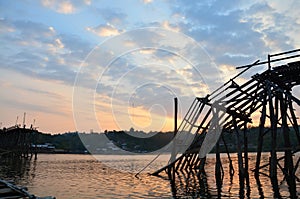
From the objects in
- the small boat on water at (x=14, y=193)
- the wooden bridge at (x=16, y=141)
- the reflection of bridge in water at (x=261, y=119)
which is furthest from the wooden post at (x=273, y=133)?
the wooden bridge at (x=16, y=141)

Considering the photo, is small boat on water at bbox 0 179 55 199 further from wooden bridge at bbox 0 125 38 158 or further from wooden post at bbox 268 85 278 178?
wooden bridge at bbox 0 125 38 158

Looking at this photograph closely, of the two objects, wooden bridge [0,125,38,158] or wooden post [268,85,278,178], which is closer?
wooden post [268,85,278,178]

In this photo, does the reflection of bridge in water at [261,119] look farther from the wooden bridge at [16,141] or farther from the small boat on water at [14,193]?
the wooden bridge at [16,141]

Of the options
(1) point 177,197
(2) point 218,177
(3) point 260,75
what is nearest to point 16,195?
(1) point 177,197

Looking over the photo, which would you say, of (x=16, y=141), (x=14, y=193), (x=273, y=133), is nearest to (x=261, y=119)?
(x=273, y=133)

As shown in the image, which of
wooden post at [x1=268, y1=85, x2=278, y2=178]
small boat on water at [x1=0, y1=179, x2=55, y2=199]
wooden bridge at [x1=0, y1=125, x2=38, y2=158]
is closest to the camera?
small boat on water at [x1=0, y1=179, x2=55, y2=199]

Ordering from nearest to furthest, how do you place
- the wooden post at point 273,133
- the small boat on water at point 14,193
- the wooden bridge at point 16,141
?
the small boat on water at point 14,193
the wooden post at point 273,133
the wooden bridge at point 16,141

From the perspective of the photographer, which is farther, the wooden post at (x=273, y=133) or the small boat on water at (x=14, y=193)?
the wooden post at (x=273, y=133)

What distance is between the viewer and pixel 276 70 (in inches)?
731

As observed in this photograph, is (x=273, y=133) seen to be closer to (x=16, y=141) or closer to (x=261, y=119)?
(x=261, y=119)

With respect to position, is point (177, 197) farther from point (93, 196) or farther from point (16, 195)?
point (16, 195)

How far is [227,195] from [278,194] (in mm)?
2531

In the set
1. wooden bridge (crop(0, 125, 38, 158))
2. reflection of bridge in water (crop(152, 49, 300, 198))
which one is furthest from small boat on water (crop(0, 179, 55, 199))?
wooden bridge (crop(0, 125, 38, 158))

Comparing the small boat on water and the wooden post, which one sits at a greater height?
the wooden post
